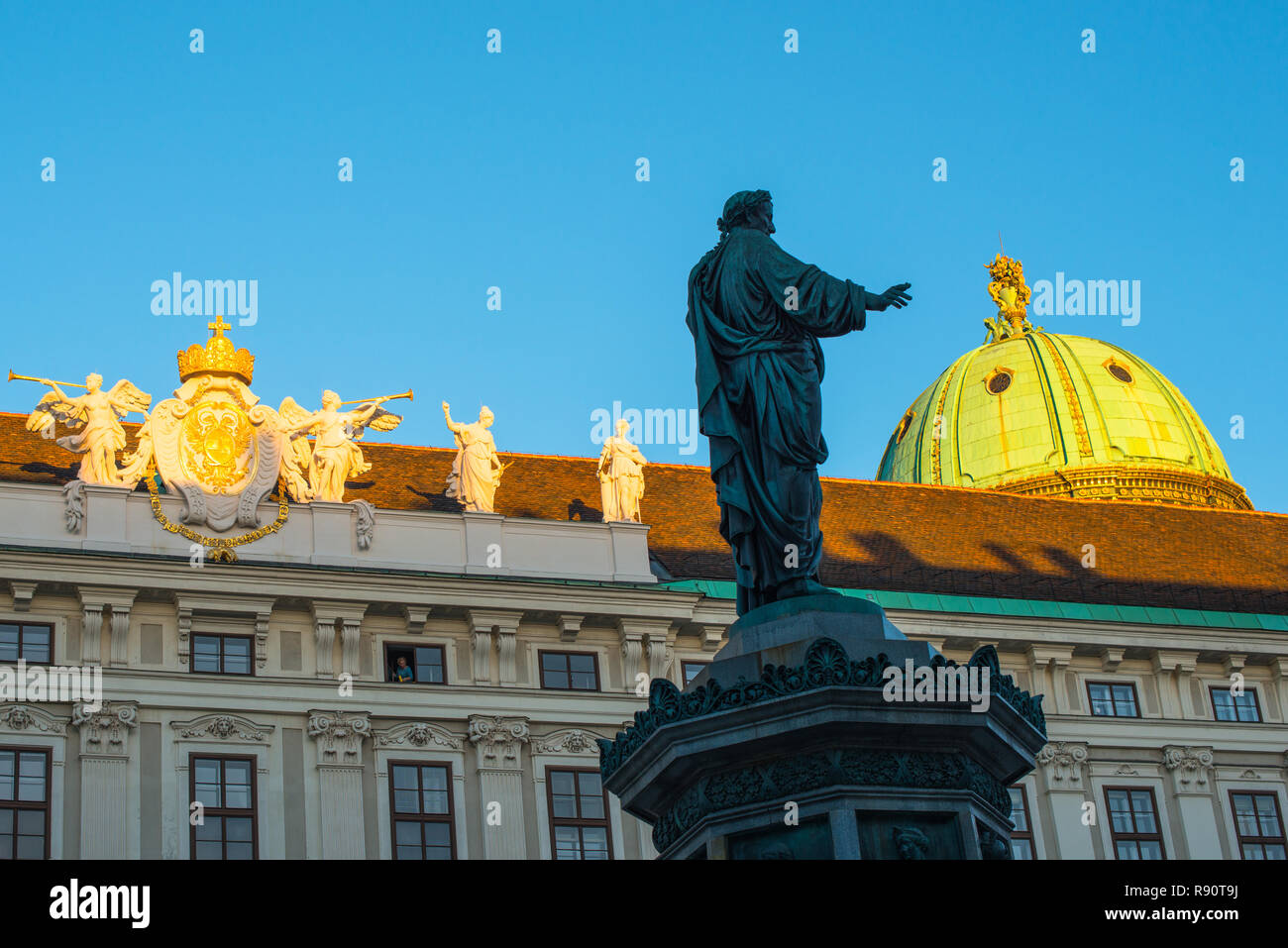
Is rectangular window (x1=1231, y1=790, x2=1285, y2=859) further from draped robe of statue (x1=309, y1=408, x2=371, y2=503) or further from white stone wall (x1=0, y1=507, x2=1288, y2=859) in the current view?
draped robe of statue (x1=309, y1=408, x2=371, y2=503)

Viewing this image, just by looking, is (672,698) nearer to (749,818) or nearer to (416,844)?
(749,818)

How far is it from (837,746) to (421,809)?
23110 mm

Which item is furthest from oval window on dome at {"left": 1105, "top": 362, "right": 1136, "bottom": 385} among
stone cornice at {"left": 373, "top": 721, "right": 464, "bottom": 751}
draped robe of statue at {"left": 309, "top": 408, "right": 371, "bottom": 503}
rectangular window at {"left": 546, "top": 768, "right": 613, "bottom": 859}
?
stone cornice at {"left": 373, "top": 721, "right": 464, "bottom": 751}

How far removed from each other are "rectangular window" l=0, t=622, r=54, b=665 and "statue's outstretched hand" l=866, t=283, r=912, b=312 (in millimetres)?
23119

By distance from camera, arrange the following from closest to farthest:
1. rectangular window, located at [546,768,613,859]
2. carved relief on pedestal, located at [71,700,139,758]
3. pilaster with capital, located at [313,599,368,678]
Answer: carved relief on pedestal, located at [71,700,139,758] < rectangular window, located at [546,768,613,859] < pilaster with capital, located at [313,599,368,678]

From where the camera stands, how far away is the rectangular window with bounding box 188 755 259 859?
3142 cm

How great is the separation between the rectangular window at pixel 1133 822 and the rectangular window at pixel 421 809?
11.7 m

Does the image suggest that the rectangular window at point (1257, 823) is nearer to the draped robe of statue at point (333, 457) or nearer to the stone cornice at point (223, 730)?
the draped robe of statue at point (333, 457)

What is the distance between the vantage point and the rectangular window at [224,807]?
31.4 meters

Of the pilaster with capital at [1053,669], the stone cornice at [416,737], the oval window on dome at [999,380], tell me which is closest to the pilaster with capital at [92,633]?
the stone cornice at [416,737]

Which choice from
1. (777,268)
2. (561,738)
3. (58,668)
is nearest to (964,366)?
(561,738)

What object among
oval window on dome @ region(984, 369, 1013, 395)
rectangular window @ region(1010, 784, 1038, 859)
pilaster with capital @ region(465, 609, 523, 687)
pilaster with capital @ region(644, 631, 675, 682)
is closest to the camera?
pilaster with capital @ region(465, 609, 523, 687)

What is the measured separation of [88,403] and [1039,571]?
60.6 ft

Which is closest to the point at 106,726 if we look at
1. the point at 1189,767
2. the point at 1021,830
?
the point at 1021,830
